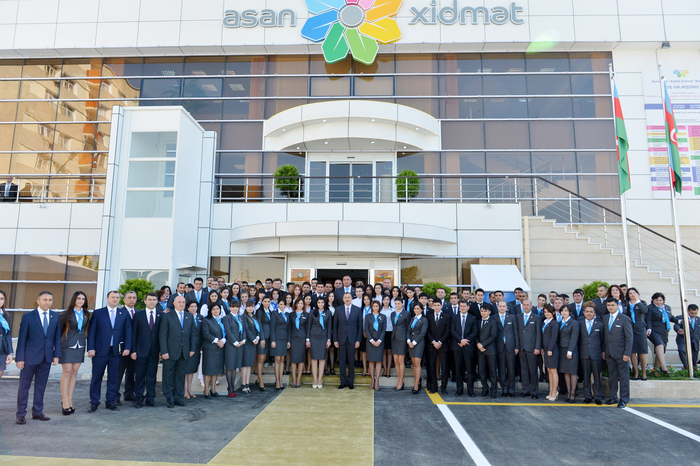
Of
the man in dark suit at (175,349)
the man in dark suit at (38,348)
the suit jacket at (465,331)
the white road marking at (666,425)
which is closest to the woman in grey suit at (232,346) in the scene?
the man in dark suit at (175,349)

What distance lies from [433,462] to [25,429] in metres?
5.40

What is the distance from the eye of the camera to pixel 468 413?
283 inches

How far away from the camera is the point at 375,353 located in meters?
9.06

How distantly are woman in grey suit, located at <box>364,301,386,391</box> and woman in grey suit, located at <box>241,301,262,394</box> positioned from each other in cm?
223

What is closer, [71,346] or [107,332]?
[71,346]

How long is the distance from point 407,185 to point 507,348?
7.61 metres

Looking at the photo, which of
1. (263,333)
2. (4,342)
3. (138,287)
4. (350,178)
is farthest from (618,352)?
(138,287)

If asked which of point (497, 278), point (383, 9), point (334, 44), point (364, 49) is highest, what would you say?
point (383, 9)

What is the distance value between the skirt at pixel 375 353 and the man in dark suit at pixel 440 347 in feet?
3.04

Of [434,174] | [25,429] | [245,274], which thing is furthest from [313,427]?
[434,174]

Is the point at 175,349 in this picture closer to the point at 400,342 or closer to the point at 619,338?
the point at 400,342

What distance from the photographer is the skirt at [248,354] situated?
28.5ft

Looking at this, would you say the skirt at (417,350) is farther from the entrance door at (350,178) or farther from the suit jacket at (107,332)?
the entrance door at (350,178)

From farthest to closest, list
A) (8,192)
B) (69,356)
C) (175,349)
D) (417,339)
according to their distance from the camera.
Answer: (8,192) < (417,339) < (175,349) < (69,356)
